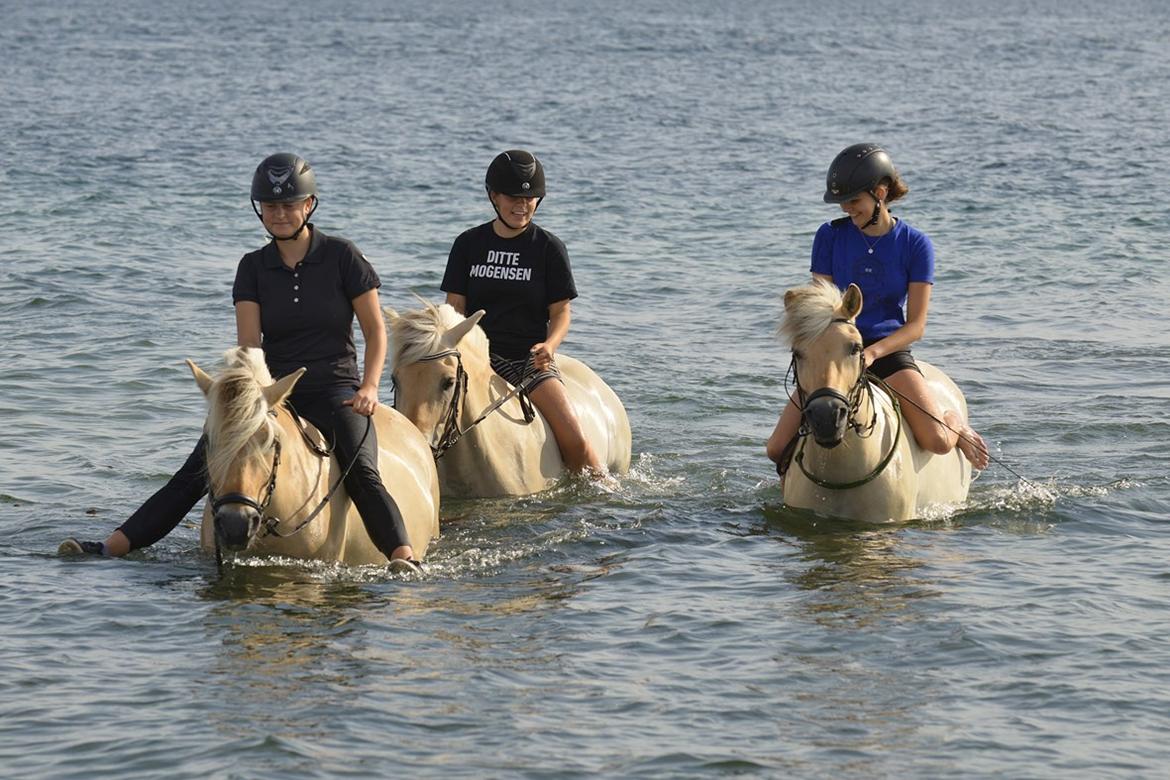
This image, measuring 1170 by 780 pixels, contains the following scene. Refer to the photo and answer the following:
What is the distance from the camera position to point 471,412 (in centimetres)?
1049

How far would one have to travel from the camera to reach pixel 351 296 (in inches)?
350

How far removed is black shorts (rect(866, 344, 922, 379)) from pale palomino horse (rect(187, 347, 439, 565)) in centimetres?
281

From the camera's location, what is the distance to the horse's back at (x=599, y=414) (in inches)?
464

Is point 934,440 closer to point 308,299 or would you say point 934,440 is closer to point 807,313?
point 807,313

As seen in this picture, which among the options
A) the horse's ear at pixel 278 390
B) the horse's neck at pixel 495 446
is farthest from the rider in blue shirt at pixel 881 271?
the horse's ear at pixel 278 390

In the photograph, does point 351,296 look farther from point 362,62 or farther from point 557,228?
point 362,62

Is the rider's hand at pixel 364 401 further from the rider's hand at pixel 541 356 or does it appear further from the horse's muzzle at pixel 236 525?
the rider's hand at pixel 541 356

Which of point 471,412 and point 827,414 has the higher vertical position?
point 827,414

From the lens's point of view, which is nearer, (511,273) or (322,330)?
(322,330)

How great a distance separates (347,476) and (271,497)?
667mm

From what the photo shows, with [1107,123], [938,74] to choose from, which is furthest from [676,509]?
[938,74]

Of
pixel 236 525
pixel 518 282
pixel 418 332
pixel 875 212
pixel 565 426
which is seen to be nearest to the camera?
pixel 236 525

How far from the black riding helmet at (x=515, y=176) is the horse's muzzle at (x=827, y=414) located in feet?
8.24

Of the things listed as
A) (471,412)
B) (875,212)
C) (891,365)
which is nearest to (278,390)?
(471,412)
